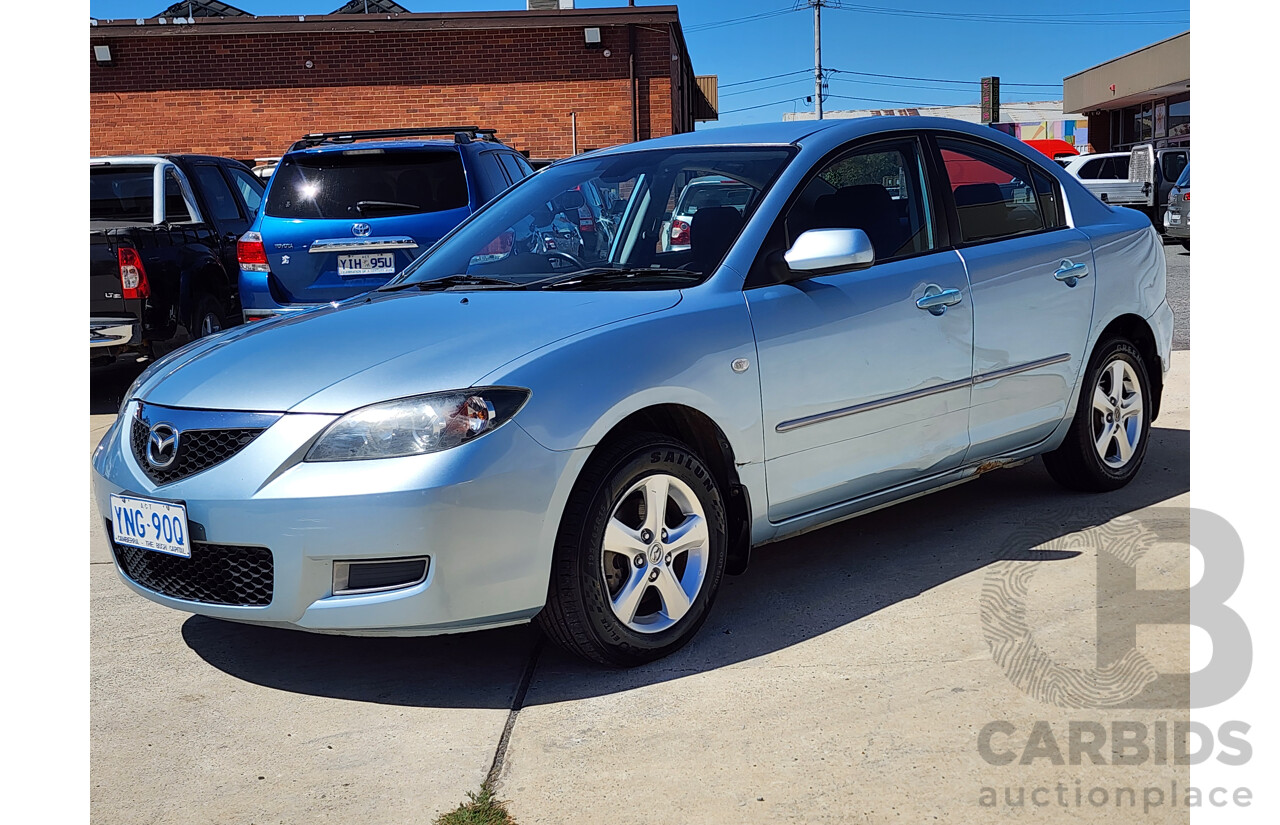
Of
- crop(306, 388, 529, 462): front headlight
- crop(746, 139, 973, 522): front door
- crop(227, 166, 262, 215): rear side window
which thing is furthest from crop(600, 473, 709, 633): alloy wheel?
crop(227, 166, 262, 215): rear side window

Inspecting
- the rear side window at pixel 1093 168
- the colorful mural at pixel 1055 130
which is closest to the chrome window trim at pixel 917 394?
the rear side window at pixel 1093 168

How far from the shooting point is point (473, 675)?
3.85m

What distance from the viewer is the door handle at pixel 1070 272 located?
5.10 meters

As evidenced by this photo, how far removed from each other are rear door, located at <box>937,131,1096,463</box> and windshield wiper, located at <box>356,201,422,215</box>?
4206 millimetres

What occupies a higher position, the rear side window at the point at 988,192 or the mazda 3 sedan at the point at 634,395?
the rear side window at the point at 988,192

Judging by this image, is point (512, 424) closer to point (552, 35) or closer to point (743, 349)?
point (743, 349)

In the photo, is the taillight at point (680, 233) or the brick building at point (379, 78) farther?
the brick building at point (379, 78)

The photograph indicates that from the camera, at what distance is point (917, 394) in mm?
4492

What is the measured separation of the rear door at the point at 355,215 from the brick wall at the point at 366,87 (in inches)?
664

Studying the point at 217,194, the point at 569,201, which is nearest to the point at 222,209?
the point at 217,194

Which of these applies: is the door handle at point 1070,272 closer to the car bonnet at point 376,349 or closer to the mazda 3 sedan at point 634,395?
the mazda 3 sedan at point 634,395

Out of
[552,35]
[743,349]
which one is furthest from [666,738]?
[552,35]

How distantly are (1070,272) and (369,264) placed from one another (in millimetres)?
4668

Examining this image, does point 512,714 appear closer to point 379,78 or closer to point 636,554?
point 636,554
